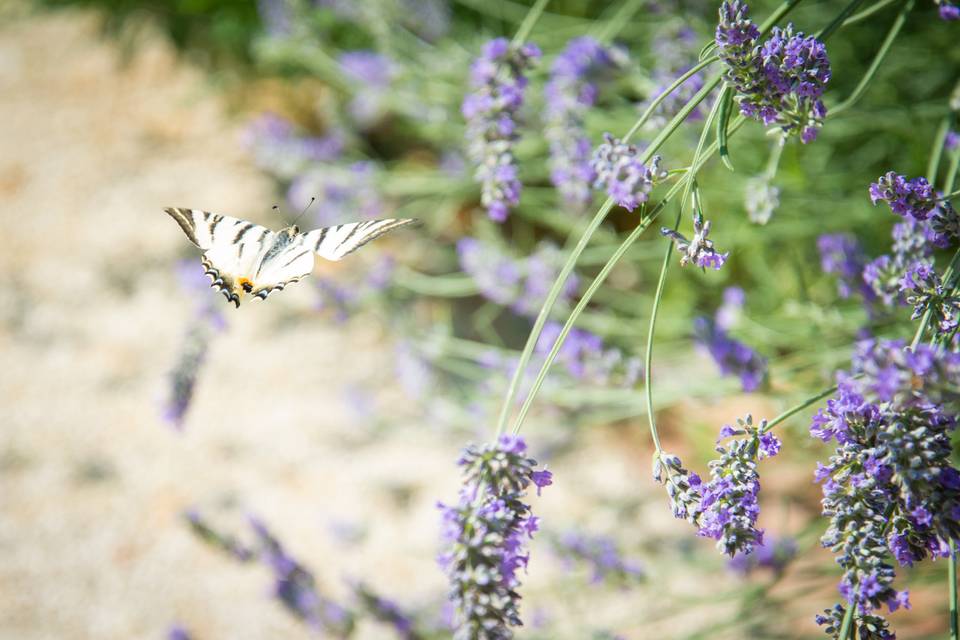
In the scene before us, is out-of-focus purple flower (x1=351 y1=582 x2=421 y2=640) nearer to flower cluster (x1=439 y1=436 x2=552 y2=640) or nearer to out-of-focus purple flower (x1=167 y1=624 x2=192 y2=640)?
out-of-focus purple flower (x1=167 y1=624 x2=192 y2=640)

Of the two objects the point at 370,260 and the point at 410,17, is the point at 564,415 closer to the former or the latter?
the point at 370,260

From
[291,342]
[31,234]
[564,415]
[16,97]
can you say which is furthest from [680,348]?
[16,97]

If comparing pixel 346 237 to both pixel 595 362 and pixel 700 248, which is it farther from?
→ pixel 595 362

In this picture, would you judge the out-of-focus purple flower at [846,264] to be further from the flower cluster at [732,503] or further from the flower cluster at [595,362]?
the flower cluster at [732,503]

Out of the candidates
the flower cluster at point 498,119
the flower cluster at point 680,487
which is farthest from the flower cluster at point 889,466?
the flower cluster at point 498,119

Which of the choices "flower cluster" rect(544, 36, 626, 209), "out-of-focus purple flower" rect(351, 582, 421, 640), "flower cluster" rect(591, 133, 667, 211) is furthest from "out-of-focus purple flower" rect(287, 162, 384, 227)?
"flower cluster" rect(591, 133, 667, 211)
